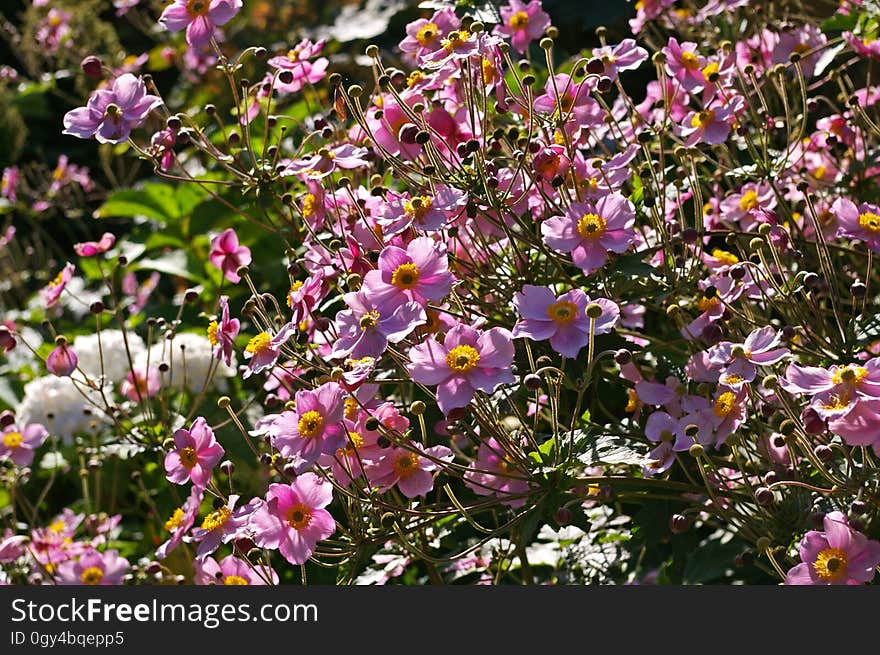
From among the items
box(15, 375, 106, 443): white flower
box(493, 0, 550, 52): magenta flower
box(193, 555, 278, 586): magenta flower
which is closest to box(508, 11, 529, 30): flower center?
box(493, 0, 550, 52): magenta flower

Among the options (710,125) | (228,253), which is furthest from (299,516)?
(710,125)

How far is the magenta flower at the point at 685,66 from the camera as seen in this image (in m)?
1.78

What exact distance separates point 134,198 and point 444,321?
2.00m

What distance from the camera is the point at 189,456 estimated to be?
1.56 m

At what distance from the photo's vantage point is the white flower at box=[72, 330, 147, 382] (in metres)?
2.84

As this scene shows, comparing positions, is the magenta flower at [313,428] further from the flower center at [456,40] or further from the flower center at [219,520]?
the flower center at [456,40]

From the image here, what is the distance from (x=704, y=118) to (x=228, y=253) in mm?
899

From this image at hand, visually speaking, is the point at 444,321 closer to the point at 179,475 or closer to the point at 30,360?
the point at 179,475

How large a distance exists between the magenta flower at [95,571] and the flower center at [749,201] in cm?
132

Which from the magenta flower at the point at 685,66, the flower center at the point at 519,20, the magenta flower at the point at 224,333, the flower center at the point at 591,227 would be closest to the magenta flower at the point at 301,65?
the flower center at the point at 519,20

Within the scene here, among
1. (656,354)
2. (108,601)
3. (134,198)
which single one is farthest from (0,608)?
(134,198)

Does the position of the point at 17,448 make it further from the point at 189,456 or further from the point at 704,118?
the point at 704,118

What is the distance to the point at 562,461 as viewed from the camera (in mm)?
1431

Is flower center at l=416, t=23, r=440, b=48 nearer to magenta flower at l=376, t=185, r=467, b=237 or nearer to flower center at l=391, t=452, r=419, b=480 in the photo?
magenta flower at l=376, t=185, r=467, b=237
